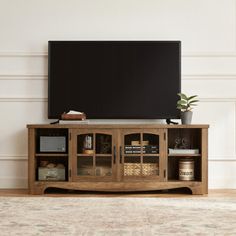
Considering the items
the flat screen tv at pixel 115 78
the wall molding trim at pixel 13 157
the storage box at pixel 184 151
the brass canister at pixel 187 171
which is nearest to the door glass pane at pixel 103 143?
the flat screen tv at pixel 115 78

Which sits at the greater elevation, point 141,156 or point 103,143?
point 103,143

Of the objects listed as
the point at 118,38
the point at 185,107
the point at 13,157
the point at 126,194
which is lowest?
the point at 126,194

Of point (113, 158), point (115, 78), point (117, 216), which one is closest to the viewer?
point (117, 216)

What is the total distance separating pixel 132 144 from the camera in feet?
13.2

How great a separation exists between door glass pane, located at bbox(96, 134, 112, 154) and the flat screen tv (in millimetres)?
324

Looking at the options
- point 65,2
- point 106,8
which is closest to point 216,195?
point 106,8

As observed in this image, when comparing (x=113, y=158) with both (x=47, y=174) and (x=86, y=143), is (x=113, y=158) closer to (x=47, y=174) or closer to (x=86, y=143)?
(x=86, y=143)

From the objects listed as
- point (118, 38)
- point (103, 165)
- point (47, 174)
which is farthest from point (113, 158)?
point (118, 38)

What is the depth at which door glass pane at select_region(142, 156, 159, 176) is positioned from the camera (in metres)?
3.99

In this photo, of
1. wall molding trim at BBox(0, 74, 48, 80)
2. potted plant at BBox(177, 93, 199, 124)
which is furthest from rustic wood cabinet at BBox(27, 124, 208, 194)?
wall molding trim at BBox(0, 74, 48, 80)

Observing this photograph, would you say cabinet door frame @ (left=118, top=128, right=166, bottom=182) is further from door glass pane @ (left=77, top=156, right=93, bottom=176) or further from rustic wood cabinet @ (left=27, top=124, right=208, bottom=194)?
door glass pane @ (left=77, top=156, right=93, bottom=176)

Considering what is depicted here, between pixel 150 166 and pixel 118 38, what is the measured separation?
1.34 metres

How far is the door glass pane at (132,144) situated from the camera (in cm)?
399

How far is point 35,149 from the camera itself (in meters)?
4.00
